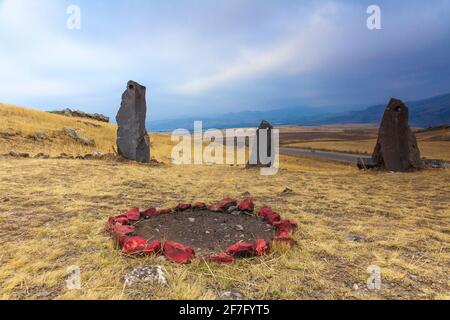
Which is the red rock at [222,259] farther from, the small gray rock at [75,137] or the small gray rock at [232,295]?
the small gray rock at [75,137]

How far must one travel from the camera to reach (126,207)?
330 inches

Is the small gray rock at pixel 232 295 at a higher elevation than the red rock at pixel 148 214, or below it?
below

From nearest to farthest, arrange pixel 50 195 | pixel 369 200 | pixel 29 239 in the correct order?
1. pixel 29 239
2. pixel 50 195
3. pixel 369 200

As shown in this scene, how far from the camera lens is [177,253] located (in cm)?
496

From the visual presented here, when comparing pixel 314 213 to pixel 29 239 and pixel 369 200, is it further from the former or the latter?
pixel 29 239

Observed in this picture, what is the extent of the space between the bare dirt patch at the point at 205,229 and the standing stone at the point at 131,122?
10659 millimetres

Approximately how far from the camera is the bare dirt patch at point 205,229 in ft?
19.0

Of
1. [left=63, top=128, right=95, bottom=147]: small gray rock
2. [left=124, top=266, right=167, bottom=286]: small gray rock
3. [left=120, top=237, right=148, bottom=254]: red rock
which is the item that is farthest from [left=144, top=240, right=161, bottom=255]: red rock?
[left=63, top=128, right=95, bottom=147]: small gray rock

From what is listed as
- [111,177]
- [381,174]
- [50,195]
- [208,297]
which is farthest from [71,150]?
[208,297]

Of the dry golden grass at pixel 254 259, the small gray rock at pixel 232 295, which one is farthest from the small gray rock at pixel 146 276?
the small gray rock at pixel 232 295

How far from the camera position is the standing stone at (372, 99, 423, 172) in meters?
15.1

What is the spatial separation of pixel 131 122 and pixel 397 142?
38.5 ft

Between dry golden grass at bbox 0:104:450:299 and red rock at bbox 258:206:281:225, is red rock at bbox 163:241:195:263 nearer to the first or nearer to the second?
dry golden grass at bbox 0:104:450:299

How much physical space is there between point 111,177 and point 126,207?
425cm
